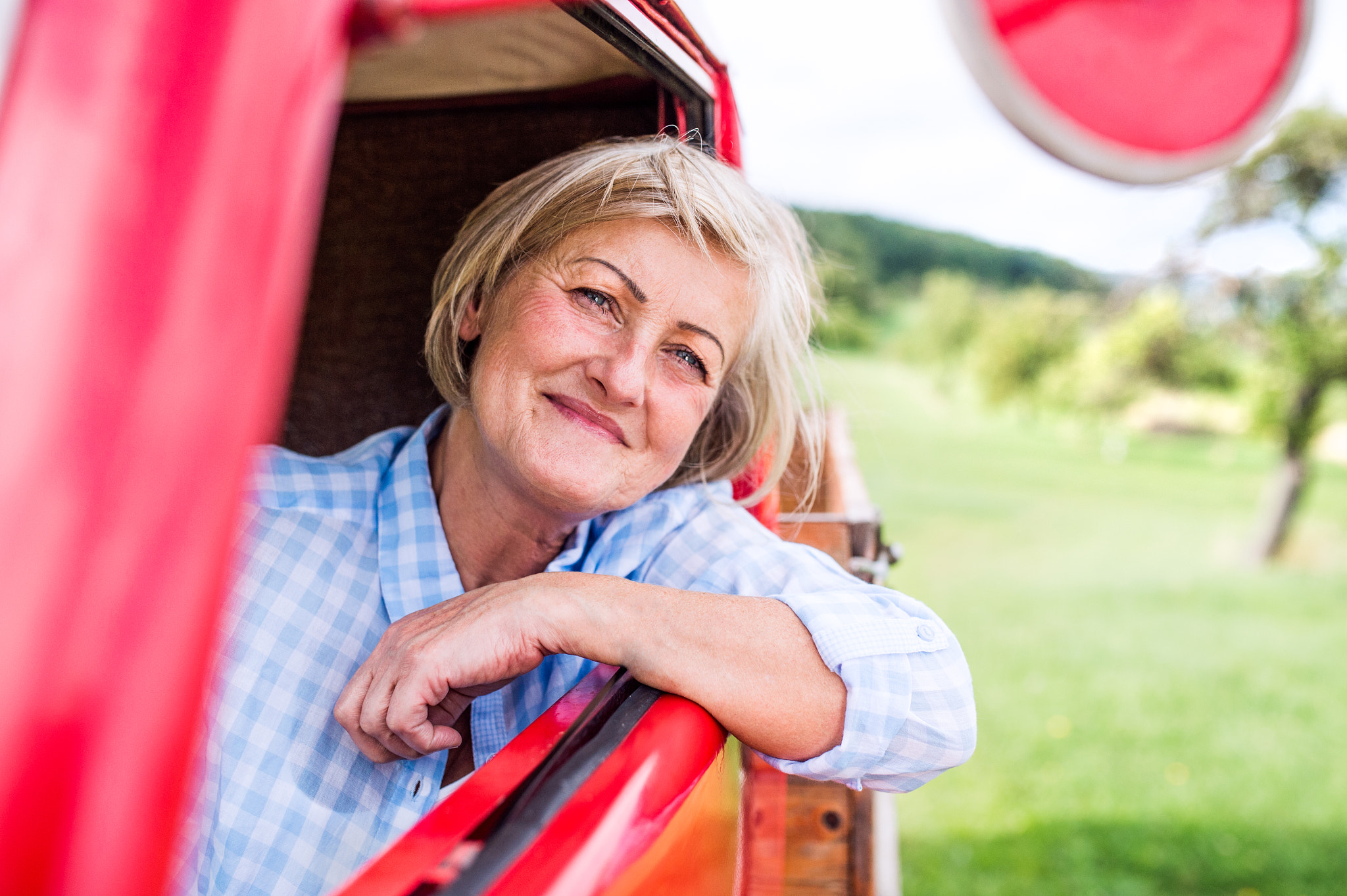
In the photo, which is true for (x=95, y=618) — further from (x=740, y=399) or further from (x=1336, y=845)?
(x=1336, y=845)

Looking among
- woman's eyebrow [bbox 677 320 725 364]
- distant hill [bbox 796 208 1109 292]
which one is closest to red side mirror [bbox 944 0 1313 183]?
woman's eyebrow [bbox 677 320 725 364]

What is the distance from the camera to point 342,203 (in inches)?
82.0

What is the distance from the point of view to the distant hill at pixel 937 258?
12820 millimetres

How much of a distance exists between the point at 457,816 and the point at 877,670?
559 millimetres

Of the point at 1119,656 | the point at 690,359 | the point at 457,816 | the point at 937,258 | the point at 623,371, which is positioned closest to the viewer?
the point at 457,816

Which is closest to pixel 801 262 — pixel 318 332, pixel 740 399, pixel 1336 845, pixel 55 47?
pixel 740 399

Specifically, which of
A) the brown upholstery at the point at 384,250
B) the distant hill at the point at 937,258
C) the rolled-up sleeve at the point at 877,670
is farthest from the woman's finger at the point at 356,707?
the distant hill at the point at 937,258

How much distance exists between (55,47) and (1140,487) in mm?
11396

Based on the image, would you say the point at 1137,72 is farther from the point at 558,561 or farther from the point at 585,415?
the point at 558,561

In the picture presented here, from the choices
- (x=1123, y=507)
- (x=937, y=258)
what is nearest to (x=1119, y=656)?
(x=1123, y=507)

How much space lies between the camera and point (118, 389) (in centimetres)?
42

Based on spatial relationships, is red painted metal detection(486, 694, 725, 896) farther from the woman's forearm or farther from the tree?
the tree

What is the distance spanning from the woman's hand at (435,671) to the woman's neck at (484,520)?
303mm

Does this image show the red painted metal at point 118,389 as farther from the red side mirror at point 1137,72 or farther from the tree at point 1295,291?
the tree at point 1295,291
